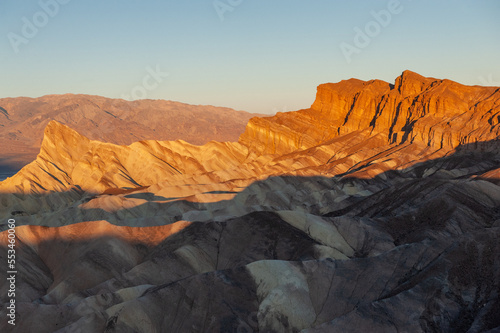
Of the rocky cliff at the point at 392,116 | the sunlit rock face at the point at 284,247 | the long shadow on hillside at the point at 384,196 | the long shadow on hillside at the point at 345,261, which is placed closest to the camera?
the long shadow on hillside at the point at 345,261

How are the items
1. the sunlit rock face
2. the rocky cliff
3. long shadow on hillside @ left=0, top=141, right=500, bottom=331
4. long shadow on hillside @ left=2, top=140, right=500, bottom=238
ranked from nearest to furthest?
long shadow on hillside @ left=0, top=141, right=500, bottom=331, the sunlit rock face, long shadow on hillside @ left=2, top=140, right=500, bottom=238, the rocky cliff

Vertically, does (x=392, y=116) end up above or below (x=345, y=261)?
above

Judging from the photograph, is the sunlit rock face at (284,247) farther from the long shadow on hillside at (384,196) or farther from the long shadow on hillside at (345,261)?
the long shadow on hillside at (384,196)

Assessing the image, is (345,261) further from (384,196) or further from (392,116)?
(392,116)

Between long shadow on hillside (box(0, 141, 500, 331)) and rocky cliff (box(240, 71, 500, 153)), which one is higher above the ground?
rocky cliff (box(240, 71, 500, 153))

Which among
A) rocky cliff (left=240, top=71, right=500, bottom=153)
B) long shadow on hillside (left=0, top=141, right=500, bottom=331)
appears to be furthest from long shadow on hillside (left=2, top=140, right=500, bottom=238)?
rocky cliff (left=240, top=71, right=500, bottom=153)

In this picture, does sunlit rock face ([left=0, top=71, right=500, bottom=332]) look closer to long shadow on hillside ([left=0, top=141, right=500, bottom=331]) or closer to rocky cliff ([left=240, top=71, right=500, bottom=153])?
long shadow on hillside ([left=0, top=141, right=500, bottom=331])

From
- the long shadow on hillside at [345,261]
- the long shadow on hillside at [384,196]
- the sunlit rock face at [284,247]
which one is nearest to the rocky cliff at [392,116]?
the sunlit rock face at [284,247]

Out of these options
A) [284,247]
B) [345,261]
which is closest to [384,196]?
[284,247]

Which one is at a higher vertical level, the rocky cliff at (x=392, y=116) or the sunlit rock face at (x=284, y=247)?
the rocky cliff at (x=392, y=116)
